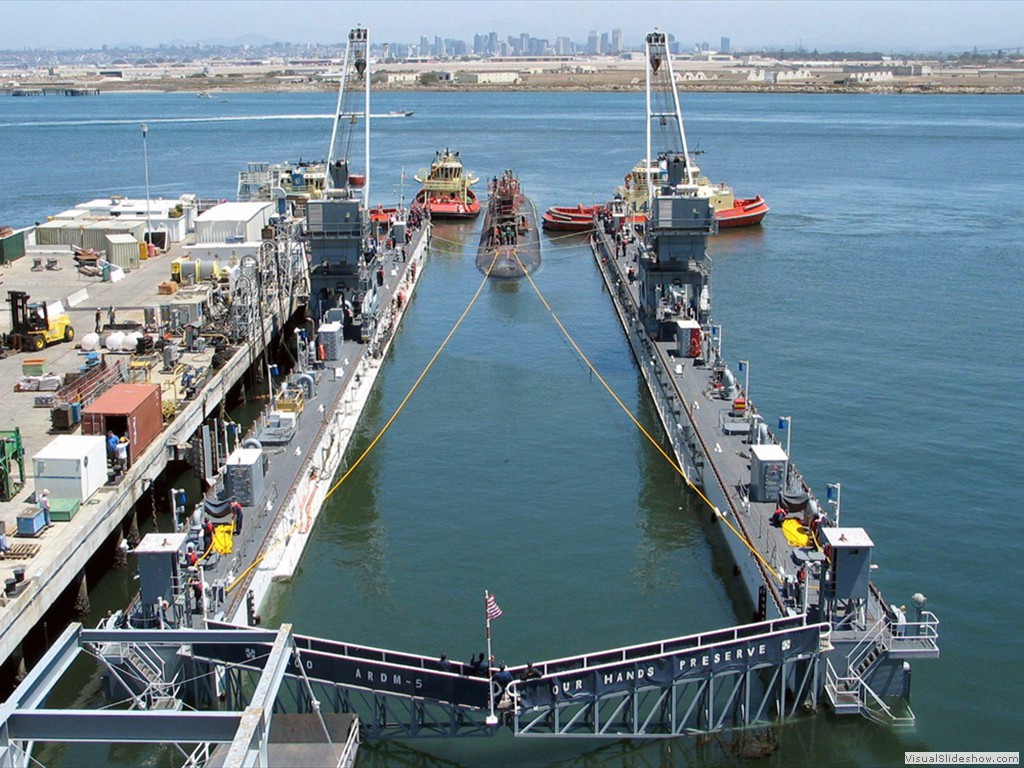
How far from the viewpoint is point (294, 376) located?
47.2m

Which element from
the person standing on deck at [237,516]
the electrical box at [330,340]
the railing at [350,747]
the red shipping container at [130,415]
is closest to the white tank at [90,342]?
the electrical box at [330,340]

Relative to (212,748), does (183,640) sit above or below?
above

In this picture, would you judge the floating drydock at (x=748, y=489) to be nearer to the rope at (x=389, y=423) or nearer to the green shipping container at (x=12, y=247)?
the rope at (x=389, y=423)

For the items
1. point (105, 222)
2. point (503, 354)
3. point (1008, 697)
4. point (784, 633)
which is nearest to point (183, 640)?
point (784, 633)

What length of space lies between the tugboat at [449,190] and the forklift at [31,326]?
59.3 meters

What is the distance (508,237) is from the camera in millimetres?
90562

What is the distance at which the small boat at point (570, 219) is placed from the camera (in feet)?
327

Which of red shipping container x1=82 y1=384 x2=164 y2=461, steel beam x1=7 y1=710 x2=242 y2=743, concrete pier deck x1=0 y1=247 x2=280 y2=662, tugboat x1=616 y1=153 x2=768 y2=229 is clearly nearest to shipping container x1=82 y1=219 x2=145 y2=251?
concrete pier deck x1=0 y1=247 x2=280 y2=662

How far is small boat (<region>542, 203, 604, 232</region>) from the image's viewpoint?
99750 millimetres

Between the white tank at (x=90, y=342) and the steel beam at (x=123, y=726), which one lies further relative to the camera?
the white tank at (x=90, y=342)

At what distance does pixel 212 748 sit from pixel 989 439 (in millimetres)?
33291

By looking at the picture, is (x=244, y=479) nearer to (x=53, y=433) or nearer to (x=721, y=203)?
(x=53, y=433)

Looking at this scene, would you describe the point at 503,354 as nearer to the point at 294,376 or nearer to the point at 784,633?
the point at 294,376

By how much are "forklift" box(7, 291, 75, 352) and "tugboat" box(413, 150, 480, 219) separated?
195ft
